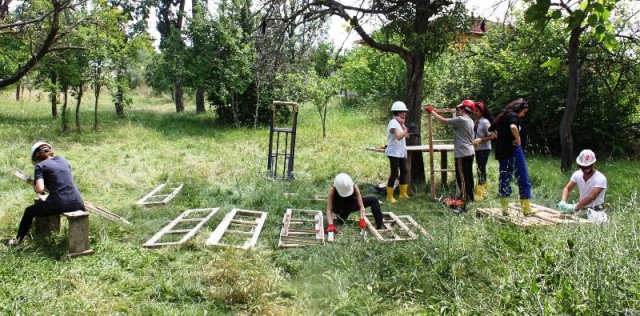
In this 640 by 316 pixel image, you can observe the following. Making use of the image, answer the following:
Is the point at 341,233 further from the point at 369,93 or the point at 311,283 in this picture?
the point at 369,93

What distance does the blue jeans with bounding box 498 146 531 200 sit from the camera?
590 centimetres

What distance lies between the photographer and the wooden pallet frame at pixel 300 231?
17.5 feet

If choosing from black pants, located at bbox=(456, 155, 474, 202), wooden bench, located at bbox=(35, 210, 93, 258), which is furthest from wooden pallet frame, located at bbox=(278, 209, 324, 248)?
black pants, located at bbox=(456, 155, 474, 202)

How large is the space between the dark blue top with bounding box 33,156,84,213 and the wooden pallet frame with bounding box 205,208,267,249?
1623mm

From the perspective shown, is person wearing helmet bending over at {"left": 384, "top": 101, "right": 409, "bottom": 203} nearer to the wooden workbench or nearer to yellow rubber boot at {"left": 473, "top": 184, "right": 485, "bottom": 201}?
the wooden workbench

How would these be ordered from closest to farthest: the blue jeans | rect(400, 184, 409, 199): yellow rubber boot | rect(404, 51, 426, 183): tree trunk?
the blue jeans
rect(400, 184, 409, 199): yellow rubber boot
rect(404, 51, 426, 183): tree trunk

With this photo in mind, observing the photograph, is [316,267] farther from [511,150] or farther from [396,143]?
[396,143]

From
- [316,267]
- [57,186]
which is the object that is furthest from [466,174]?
[57,186]

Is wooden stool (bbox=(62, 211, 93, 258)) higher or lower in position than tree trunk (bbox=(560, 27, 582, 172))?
lower

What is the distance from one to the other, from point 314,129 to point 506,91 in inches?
265

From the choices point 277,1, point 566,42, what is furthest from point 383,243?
point 566,42

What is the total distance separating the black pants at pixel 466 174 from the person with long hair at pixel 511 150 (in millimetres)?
756

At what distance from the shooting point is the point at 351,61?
73.5 feet

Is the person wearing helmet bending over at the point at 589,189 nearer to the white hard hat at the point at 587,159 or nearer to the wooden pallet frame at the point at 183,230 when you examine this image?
the white hard hat at the point at 587,159
